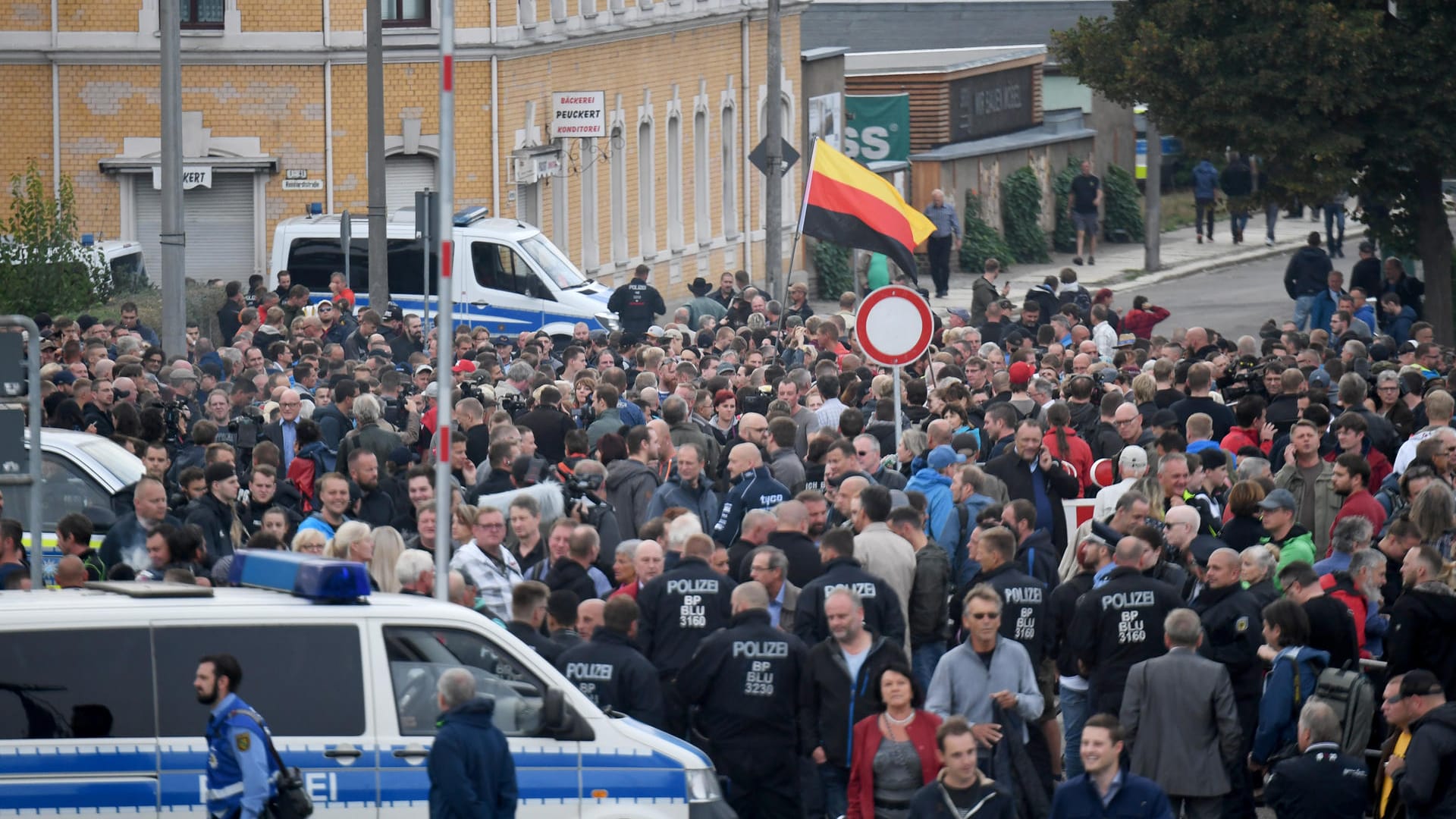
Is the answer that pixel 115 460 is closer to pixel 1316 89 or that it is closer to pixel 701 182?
pixel 1316 89

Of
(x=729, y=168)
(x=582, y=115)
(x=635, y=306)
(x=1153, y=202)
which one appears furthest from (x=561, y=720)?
(x=1153, y=202)

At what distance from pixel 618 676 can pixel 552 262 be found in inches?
746

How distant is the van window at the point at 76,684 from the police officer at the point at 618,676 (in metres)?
1.99

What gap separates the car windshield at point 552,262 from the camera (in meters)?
28.9

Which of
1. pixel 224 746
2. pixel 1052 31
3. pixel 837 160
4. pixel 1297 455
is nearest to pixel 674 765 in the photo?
pixel 224 746

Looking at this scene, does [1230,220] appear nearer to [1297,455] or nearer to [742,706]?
[1297,455]

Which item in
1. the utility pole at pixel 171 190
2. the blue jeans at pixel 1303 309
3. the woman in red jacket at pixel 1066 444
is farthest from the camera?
the blue jeans at pixel 1303 309

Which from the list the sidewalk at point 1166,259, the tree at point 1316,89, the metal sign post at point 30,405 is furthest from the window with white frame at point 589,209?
the metal sign post at point 30,405

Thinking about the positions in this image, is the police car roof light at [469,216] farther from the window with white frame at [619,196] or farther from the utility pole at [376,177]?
the window with white frame at [619,196]

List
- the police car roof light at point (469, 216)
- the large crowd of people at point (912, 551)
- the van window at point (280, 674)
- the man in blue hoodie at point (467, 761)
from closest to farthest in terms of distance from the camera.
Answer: the man in blue hoodie at point (467, 761) → the van window at point (280, 674) → the large crowd of people at point (912, 551) → the police car roof light at point (469, 216)

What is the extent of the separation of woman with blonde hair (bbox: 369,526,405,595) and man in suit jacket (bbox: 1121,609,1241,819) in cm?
386

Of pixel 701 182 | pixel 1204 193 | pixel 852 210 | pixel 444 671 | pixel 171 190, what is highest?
pixel 1204 193

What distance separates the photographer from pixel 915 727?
1002 centimetres

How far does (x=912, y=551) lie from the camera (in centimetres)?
1237
